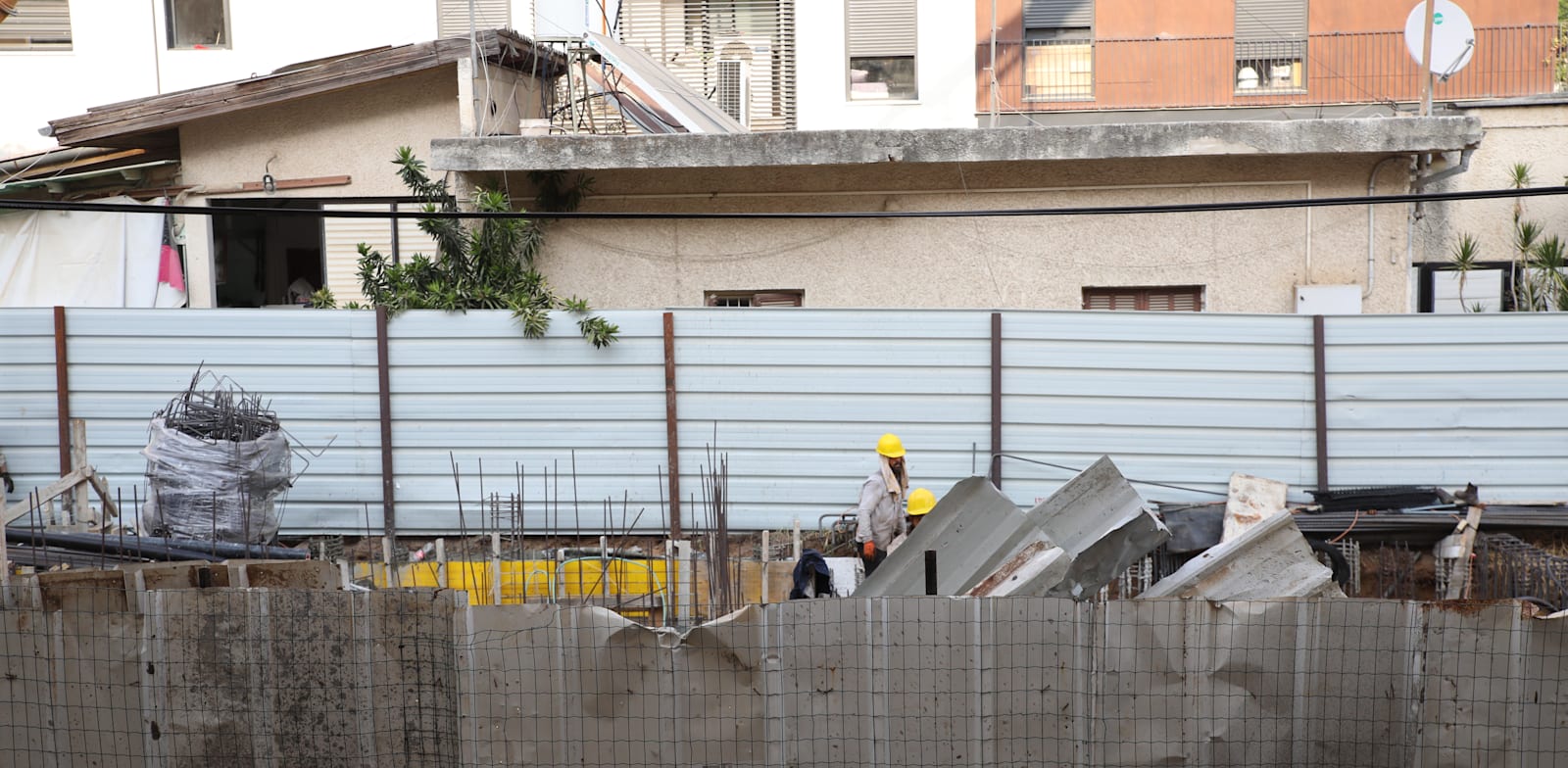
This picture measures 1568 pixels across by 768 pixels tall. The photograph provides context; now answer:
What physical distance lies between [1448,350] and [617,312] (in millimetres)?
7411

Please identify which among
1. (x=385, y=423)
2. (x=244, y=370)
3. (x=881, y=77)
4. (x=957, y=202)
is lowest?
(x=385, y=423)

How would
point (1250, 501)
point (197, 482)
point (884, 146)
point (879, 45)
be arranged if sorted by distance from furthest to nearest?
point (879, 45)
point (884, 146)
point (1250, 501)
point (197, 482)

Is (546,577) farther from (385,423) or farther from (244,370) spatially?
(244,370)

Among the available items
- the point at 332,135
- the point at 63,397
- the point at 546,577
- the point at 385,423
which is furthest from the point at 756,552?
the point at 332,135

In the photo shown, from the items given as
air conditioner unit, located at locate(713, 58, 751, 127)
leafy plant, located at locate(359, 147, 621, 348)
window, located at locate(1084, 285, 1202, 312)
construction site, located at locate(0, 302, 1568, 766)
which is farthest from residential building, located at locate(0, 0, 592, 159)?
window, located at locate(1084, 285, 1202, 312)

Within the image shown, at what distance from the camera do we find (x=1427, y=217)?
55.9 feet

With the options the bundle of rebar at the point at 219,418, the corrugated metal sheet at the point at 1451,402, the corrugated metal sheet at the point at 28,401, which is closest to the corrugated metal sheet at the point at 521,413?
the bundle of rebar at the point at 219,418

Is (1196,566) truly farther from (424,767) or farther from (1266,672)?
(424,767)

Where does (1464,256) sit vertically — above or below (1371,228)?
below

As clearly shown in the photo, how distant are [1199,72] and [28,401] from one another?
18.1 m

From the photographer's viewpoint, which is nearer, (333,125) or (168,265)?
(333,125)

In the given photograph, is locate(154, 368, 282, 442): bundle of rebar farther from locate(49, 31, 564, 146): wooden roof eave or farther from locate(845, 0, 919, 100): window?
locate(845, 0, 919, 100): window

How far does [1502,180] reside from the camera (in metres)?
18.2

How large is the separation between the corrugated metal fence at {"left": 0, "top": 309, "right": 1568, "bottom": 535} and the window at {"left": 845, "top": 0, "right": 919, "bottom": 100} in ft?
38.6
